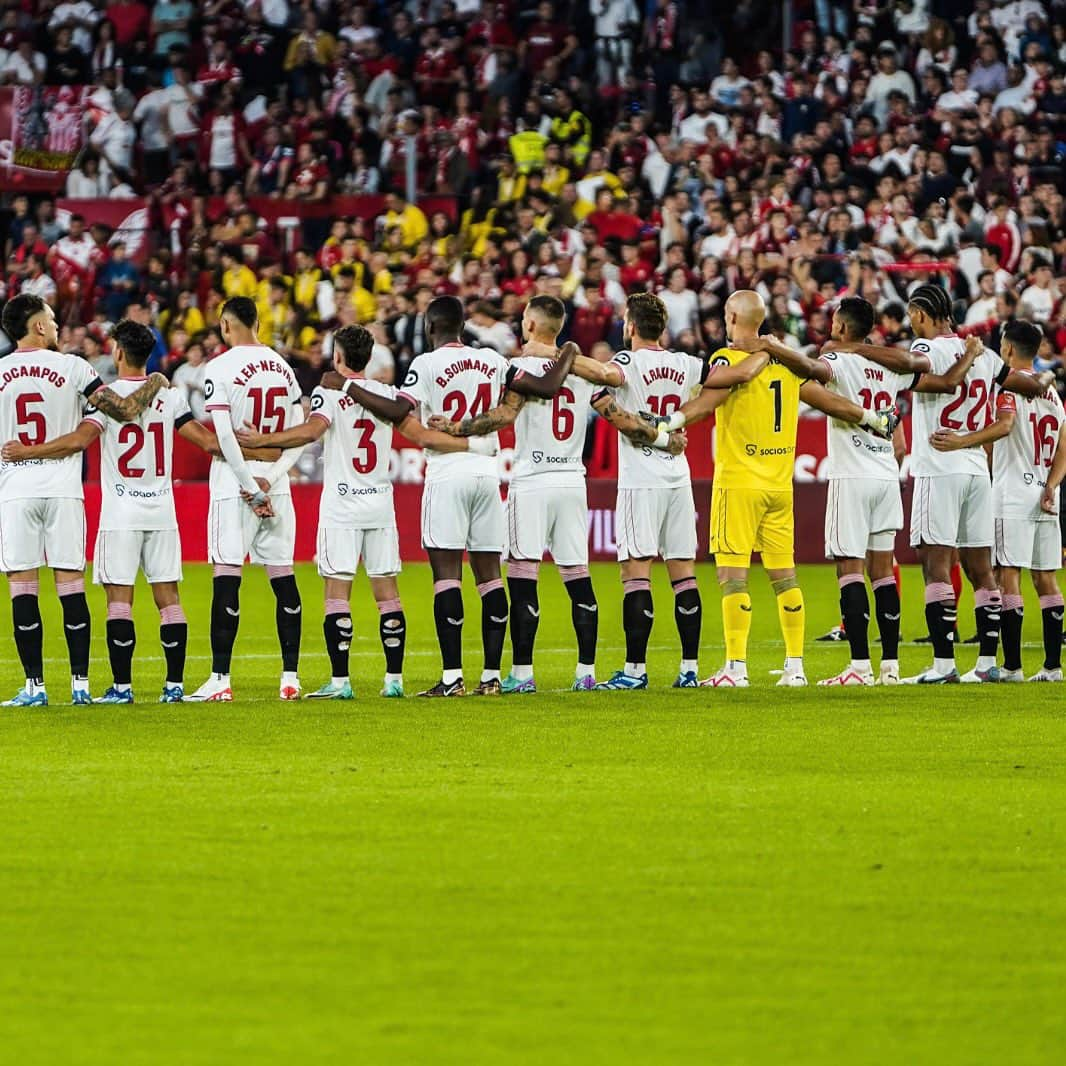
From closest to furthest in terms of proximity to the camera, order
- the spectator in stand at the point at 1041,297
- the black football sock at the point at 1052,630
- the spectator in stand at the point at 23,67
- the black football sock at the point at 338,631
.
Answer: the black football sock at the point at 338,631 → the black football sock at the point at 1052,630 → the spectator in stand at the point at 1041,297 → the spectator in stand at the point at 23,67

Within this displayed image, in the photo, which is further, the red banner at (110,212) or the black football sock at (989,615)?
Answer: the red banner at (110,212)

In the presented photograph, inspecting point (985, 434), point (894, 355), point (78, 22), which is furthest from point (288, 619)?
point (78, 22)

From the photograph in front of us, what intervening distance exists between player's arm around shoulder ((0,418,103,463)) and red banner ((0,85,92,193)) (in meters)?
21.8

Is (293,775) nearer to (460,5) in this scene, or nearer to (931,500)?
(931,500)

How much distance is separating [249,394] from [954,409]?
415cm

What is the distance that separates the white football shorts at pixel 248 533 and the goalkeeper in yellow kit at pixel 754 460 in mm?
2318

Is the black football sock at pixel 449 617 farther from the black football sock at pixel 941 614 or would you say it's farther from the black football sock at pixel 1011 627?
the black football sock at pixel 1011 627

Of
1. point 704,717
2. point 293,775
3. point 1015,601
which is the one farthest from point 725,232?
point 293,775

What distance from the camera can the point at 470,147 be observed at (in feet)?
102

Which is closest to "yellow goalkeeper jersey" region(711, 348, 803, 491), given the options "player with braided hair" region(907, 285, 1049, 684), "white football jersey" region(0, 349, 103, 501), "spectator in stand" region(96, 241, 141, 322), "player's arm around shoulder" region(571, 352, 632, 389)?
"player's arm around shoulder" region(571, 352, 632, 389)

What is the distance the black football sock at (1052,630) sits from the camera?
43.3 ft

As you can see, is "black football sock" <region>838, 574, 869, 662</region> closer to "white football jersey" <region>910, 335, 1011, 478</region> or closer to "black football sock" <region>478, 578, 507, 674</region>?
"white football jersey" <region>910, 335, 1011, 478</region>

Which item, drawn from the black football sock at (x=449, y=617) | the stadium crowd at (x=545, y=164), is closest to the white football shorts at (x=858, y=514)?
the black football sock at (x=449, y=617)

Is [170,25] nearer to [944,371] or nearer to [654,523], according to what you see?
[654,523]
